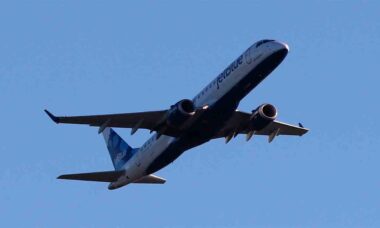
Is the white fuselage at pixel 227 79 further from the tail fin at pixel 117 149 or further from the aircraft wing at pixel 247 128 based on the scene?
the tail fin at pixel 117 149

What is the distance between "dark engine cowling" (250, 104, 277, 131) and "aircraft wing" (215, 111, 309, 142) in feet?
2.63

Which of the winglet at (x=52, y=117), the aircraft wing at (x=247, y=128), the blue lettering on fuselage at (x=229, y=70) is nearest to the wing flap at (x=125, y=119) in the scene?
the winglet at (x=52, y=117)

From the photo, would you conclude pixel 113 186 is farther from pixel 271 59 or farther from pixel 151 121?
pixel 271 59

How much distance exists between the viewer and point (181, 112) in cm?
6575

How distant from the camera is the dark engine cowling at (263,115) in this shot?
68875mm

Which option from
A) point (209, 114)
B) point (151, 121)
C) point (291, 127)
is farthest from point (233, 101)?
point (291, 127)

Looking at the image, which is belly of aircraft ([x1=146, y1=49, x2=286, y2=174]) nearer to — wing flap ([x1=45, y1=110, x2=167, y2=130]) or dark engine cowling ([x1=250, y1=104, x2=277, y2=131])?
wing flap ([x1=45, y1=110, x2=167, y2=130])

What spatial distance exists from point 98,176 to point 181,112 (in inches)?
450

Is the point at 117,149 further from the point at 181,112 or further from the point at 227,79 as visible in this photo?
the point at 227,79

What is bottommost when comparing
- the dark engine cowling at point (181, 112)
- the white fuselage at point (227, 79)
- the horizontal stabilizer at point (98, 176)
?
the horizontal stabilizer at point (98, 176)

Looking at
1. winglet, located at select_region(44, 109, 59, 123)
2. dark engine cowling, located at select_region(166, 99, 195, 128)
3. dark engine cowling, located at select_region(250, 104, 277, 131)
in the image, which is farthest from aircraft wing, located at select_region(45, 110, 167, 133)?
dark engine cowling, located at select_region(250, 104, 277, 131)

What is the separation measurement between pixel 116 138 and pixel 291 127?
1524 cm

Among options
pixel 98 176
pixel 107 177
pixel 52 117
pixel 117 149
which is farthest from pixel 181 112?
pixel 117 149

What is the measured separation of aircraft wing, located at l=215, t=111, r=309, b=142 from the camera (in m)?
70.1
